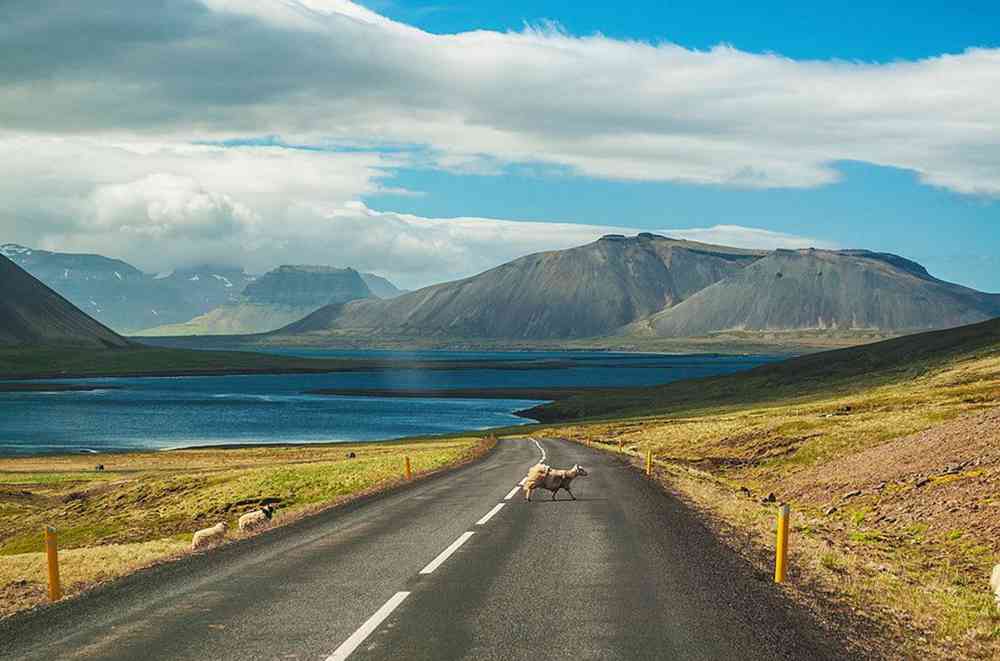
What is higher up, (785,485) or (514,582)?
(514,582)

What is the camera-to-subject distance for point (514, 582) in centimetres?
1556

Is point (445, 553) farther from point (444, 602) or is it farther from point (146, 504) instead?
point (146, 504)

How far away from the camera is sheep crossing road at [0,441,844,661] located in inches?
455

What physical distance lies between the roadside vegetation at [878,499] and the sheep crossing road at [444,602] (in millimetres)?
1695

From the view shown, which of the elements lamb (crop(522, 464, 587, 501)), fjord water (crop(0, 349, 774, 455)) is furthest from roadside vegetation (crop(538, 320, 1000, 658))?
fjord water (crop(0, 349, 774, 455))

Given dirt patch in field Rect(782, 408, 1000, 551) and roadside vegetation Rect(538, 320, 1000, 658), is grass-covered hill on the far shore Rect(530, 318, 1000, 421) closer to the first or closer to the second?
roadside vegetation Rect(538, 320, 1000, 658)

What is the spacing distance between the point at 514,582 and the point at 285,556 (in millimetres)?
5895

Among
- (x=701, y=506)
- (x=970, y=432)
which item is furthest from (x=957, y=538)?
(x=970, y=432)

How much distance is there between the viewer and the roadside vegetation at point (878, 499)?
1495 centimetres

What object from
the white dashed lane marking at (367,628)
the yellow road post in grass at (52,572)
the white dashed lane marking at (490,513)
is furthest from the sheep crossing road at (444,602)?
the yellow road post in grass at (52,572)

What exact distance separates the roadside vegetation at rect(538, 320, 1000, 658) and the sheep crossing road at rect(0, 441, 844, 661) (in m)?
1.70

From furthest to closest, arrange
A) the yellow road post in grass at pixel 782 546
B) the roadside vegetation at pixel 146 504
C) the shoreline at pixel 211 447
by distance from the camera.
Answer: the shoreline at pixel 211 447, the roadside vegetation at pixel 146 504, the yellow road post in grass at pixel 782 546

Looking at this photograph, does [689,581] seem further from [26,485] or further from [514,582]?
[26,485]

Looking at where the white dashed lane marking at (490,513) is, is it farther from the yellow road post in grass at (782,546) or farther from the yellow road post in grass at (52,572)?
the yellow road post in grass at (52,572)
